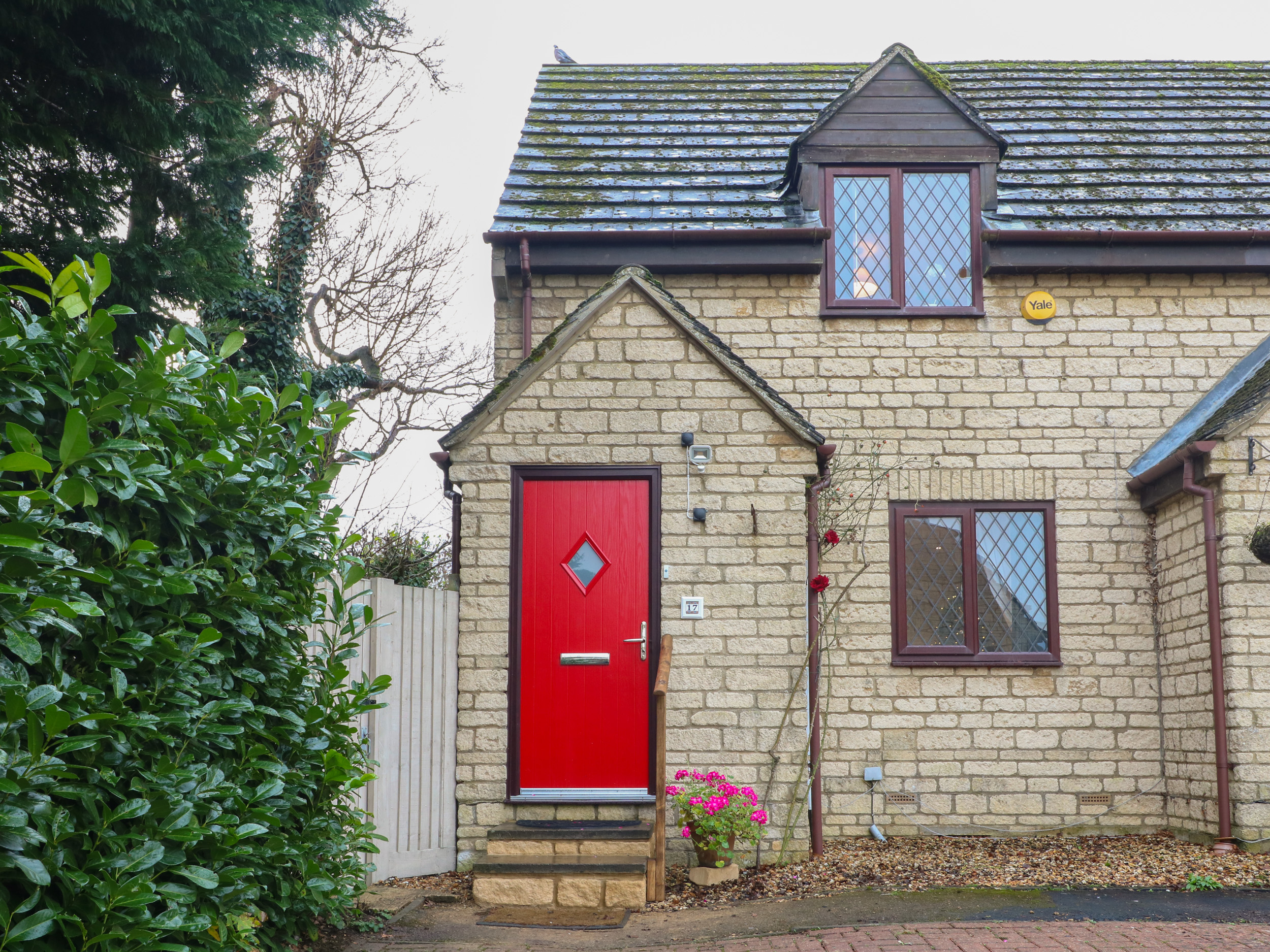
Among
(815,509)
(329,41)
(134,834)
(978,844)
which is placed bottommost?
(978,844)

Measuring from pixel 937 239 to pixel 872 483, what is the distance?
227 cm

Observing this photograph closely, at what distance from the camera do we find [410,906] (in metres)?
6.46

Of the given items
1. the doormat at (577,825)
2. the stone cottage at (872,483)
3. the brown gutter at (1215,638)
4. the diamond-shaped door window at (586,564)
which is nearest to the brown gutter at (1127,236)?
the stone cottage at (872,483)

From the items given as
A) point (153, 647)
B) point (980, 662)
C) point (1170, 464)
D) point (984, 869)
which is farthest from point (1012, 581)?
point (153, 647)

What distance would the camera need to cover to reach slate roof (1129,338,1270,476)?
798 cm

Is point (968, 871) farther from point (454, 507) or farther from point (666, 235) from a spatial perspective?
point (666, 235)

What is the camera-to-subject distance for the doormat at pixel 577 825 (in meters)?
7.16

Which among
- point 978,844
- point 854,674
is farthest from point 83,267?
point 978,844

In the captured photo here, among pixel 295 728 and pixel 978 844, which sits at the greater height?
pixel 295 728

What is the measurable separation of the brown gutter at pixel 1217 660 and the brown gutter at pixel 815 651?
271cm

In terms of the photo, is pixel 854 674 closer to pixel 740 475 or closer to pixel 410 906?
pixel 740 475

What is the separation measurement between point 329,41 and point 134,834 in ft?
16.8

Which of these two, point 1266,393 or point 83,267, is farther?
point 1266,393

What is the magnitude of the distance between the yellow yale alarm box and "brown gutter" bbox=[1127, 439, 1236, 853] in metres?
1.79
